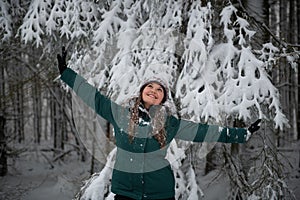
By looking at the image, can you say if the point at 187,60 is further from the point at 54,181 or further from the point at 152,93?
the point at 54,181

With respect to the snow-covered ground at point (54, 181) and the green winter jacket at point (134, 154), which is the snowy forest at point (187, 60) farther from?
the snow-covered ground at point (54, 181)

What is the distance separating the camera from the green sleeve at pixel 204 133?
10.0ft

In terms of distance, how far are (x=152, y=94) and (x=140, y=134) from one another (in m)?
0.40

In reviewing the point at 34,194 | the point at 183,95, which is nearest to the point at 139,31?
the point at 183,95

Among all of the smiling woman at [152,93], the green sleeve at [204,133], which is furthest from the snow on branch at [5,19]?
the green sleeve at [204,133]

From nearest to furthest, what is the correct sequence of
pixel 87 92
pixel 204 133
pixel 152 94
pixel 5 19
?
pixel 87 92 < pixel 152 94 < pixel 204 133 < pixel 5 19

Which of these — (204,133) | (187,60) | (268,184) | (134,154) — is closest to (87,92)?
(134,154)

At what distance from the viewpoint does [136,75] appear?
4562 mm

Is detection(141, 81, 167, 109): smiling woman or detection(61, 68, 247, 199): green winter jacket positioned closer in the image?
detection(61, 68, 247, 199): green winter jacket

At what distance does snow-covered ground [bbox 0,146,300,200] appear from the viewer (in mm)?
8660

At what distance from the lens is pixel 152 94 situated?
293cm

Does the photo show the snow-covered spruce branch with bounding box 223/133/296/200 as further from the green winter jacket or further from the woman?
the green winter jacket

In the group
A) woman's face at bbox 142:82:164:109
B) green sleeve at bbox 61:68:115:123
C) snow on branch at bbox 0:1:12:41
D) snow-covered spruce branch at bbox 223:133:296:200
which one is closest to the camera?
green sleeve at bbox 61:68:115:123

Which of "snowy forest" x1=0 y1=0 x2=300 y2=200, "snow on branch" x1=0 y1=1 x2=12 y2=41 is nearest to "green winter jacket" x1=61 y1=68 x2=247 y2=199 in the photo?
"snowy forest" x1=0 y1=0 x2=300 y2=200
